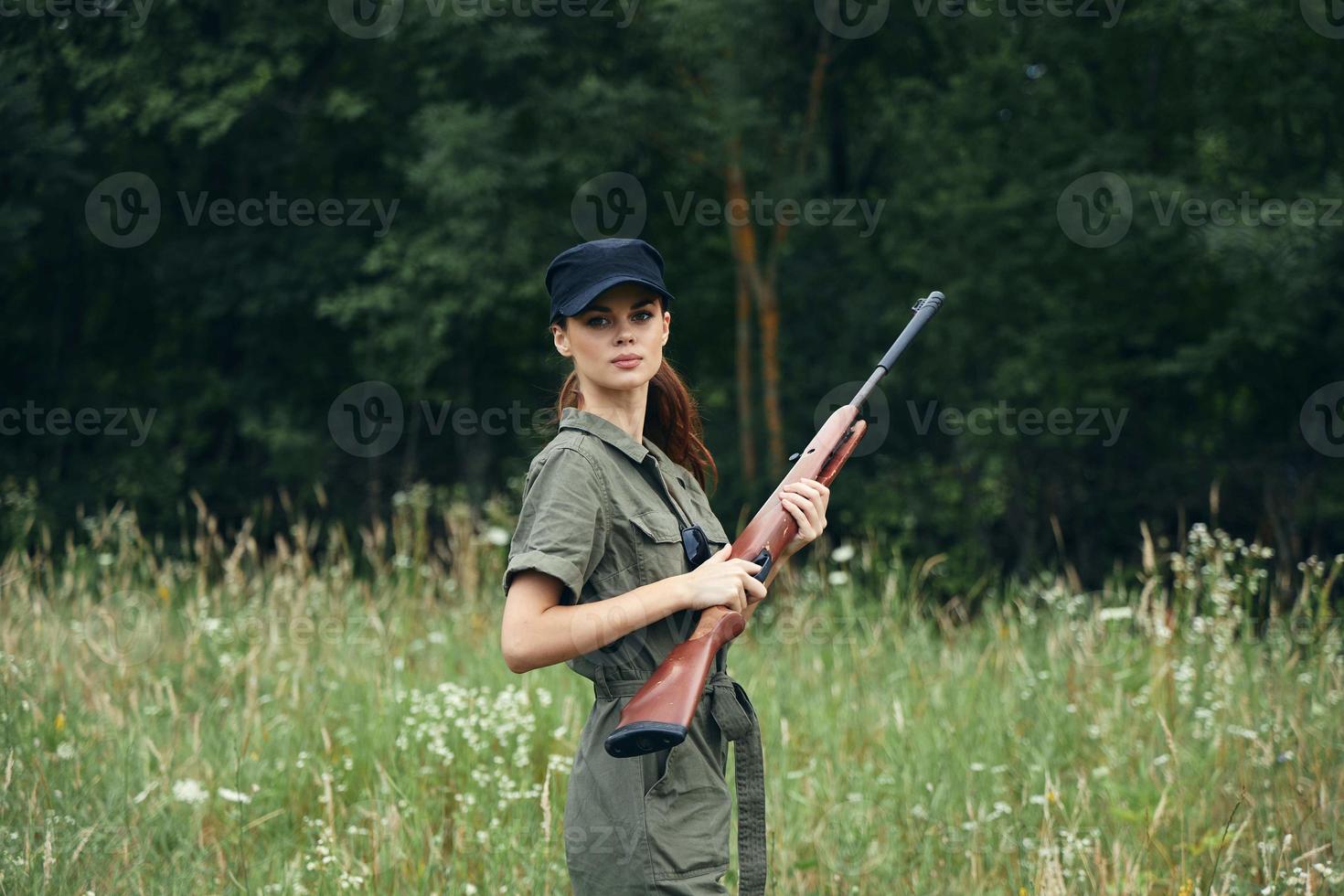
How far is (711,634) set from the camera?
208 cm

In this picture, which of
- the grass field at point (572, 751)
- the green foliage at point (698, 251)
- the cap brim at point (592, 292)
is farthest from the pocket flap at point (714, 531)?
the green foliage at point (698, 251)

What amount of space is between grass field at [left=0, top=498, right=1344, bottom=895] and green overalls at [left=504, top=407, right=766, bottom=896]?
879 mm

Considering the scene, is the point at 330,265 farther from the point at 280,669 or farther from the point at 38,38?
the point at 280,669

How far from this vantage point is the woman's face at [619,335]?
2238 millimetres

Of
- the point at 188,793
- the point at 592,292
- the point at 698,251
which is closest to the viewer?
the point at 592,292

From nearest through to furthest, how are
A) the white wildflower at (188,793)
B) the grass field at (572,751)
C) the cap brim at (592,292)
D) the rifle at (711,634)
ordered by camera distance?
the rifle at (711,634), the cap brim at (592,292), the grass field at (572,751), the white wildflower at (188,793)

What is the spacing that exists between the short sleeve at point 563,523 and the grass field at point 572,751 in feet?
3.51

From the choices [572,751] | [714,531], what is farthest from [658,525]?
[572,751]

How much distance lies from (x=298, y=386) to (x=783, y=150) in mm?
6145

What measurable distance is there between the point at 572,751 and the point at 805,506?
217 centimetres

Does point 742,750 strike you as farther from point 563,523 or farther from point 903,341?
point 903,341

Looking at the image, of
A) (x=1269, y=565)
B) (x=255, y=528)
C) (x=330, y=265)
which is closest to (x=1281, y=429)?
(x=1269, y=565)

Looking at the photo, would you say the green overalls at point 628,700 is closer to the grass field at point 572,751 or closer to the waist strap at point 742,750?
the waist strap at point 742,750

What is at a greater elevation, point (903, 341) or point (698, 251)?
point (698, 251)
